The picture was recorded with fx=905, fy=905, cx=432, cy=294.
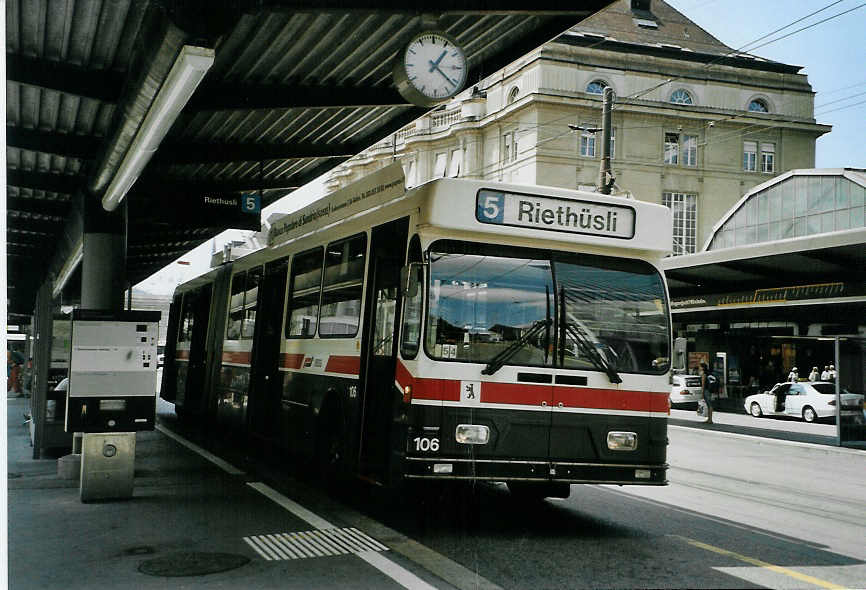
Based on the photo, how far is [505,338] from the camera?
27.2 ft

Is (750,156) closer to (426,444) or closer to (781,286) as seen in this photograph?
(781,286)

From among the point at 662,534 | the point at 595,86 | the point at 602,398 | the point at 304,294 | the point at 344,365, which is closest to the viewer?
the point at 602,398

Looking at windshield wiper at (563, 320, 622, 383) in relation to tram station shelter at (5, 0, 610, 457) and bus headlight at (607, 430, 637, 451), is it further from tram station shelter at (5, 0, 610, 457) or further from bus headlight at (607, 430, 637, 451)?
tram station shelter at (5, 0, 610, 457)

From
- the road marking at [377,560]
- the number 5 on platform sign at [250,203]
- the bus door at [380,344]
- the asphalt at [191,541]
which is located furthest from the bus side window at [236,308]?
the bus door at [380,344]

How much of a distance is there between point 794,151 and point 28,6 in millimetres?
57506

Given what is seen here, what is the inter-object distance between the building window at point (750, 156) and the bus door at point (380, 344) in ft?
174

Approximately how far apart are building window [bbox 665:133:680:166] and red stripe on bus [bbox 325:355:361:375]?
47.8 m

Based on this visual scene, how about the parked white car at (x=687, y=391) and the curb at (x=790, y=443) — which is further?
the parked white car at (x=687, y=391)

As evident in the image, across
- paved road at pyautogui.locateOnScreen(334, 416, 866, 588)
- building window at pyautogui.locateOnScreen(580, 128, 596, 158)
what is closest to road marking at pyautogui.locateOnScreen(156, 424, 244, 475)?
paved road at pyautogui.locateOnScreen(334, 416, 866, 588)

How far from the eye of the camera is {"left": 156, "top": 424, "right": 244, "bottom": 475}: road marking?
484 inches

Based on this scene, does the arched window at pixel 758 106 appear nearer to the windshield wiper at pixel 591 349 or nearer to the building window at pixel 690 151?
the building window at pixel 690 151

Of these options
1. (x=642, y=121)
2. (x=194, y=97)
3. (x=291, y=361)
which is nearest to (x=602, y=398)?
(x=291, y=361)

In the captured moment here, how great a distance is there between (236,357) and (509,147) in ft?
142

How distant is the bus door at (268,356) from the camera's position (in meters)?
12.7
